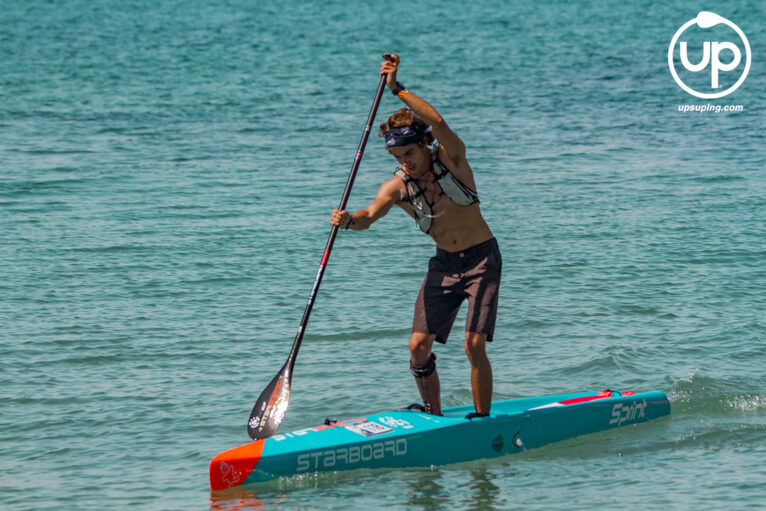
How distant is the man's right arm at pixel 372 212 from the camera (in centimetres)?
777

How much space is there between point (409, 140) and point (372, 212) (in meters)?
0.56

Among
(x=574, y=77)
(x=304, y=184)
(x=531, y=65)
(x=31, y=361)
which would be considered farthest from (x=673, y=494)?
(x=531, y=65)

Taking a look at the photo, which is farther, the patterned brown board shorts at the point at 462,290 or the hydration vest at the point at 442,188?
the patterned brown board shorts at the point at 462,290

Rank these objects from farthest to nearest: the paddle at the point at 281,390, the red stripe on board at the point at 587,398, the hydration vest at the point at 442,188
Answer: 1. the red stripe on board at the point at 587,398
2. the paddle at the point at 281,390
3. the hydration vest at the point at 442,188

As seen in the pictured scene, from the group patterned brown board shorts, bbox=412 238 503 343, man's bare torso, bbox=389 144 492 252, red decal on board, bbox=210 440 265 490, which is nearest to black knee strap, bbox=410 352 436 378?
patterned brown board shorts, bbox=412 238 503 343

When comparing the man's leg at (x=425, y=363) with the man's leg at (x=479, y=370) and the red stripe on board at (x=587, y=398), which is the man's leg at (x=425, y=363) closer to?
the man's leg at (x=479, y=370)

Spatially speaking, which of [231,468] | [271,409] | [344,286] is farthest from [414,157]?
[344,286]

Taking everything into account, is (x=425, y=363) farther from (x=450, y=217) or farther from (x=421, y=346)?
(x=450, y=217)

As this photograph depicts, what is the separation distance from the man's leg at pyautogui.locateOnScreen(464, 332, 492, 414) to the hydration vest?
943mm

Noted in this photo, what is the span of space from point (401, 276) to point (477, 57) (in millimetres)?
28292

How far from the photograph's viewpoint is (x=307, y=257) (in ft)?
49.2

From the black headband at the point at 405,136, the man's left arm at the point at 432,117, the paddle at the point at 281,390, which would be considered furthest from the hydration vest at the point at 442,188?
the paddle at the point at 281,390

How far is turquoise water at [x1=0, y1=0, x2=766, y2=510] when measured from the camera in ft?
27.1

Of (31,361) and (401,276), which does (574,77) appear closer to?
(401,276)
